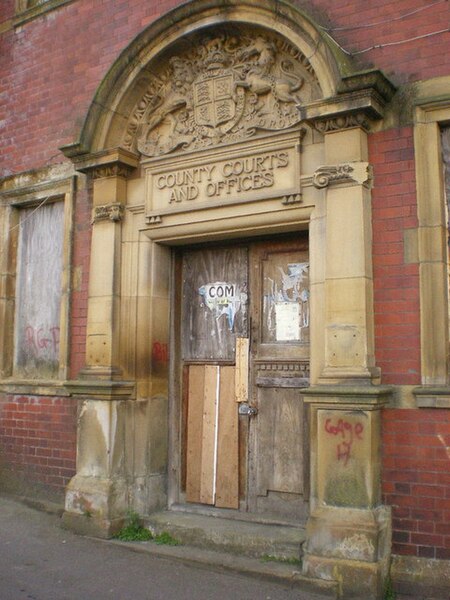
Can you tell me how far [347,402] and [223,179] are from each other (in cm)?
243

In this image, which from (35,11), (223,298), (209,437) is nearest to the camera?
(209,437)

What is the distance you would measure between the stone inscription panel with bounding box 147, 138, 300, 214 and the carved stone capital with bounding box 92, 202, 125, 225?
0.32m

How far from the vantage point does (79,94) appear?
290 inches

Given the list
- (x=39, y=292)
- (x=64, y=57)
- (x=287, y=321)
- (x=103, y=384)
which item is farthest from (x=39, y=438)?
(x=64, y=57)

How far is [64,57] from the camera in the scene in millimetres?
7574

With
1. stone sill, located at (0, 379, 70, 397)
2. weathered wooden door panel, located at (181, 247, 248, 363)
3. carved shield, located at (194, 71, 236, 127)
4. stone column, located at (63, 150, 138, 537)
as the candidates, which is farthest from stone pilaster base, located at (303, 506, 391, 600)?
carved shield, located at (194, 71, 236, 127)

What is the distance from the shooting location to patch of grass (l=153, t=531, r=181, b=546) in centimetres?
591

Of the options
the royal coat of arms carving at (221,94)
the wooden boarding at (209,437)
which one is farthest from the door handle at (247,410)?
the royal coat of arms carving at (221,94)

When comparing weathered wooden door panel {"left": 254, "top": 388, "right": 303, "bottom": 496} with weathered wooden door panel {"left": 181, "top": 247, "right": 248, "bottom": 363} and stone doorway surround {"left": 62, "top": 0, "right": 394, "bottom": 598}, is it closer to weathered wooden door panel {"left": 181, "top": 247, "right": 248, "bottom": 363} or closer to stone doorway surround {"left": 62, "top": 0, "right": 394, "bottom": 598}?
weathered wooden door panel {"left": 181, "top": 247, "right": 248, "bottom": 363}

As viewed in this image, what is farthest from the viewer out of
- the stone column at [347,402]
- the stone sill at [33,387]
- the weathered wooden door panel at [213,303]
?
the stone sill at [33,387]

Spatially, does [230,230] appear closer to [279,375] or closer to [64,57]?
[279,375]

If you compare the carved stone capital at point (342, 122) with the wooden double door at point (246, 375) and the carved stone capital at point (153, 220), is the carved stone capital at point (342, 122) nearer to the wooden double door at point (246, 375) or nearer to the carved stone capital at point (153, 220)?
the wooden double door at point (246, 375)

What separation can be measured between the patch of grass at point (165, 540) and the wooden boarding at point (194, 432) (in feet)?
1.73

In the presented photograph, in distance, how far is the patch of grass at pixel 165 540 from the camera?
5.91 m
